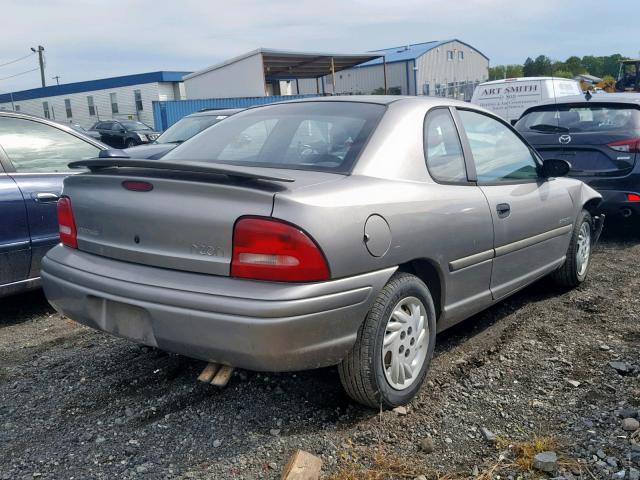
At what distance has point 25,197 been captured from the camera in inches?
174

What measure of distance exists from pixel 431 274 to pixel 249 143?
50.6 inches

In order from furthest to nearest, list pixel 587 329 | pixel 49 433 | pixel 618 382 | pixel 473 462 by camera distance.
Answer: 1. pixel 587 329
2. pixel 618 382
3. pixel 49 433
4. pixel 473 462

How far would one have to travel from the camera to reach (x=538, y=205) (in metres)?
4.12

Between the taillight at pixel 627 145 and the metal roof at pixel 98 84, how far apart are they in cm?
A: 3720

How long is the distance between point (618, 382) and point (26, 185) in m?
4.14

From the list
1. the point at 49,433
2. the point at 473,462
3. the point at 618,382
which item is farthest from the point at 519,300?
the point at 49,433

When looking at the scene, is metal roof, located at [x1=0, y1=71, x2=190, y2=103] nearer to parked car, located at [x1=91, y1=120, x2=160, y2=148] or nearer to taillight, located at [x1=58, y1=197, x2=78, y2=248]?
parked car, located at [x1=91, y1=120, x2=160, y2=148]

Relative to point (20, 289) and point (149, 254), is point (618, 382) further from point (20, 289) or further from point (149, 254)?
point (20, 289)

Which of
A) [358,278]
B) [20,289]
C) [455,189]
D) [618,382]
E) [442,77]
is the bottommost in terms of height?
[618,382]

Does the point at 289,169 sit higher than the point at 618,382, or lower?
higher

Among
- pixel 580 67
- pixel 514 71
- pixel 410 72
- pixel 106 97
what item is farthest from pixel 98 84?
pixel 580 67

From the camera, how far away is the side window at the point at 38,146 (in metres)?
4.59

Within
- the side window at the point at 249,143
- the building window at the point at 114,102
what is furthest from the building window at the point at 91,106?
the side window at the point at 249,143

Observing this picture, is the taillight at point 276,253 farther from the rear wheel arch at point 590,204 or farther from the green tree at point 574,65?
the green tree at point 574,65
